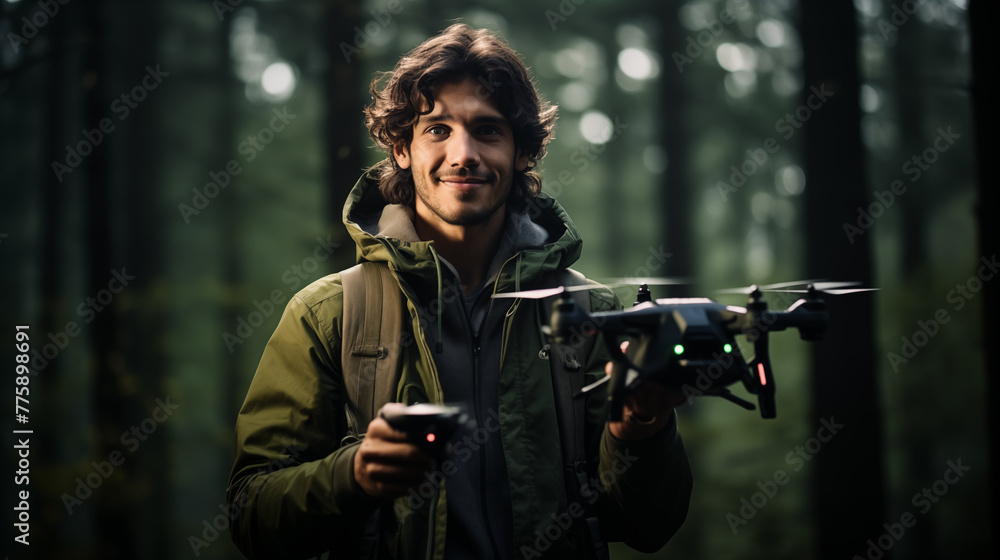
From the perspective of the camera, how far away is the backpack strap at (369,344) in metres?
2.60

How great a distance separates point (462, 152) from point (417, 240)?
1.48 ft

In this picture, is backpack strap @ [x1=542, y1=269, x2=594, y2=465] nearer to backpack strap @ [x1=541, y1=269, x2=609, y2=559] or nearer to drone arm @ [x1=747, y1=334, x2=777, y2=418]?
backpack strap @ [x1=541, y1=269, x2=609, y2=559]

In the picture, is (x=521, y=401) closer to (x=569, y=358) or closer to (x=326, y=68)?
(x=569, y=358)

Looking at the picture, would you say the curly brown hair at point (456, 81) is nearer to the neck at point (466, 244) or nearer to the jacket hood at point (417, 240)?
the jacket hood at point (417, 240)

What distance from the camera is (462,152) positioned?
2.95 m

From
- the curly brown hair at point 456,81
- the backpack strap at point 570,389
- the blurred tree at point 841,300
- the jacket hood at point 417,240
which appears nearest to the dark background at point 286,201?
the blurred tree at point 841,300

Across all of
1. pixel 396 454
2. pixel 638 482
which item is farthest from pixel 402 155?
pixel 638 482

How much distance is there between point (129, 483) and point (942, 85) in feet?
33.7

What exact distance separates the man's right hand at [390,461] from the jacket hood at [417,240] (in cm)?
87

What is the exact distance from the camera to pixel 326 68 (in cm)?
648

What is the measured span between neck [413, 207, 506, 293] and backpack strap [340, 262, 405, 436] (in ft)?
1.33

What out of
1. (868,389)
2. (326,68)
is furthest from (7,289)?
(868,389)

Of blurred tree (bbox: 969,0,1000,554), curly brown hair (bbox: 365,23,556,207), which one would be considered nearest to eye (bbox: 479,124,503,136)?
curly brown hair (bbox: 365,23,556,207)

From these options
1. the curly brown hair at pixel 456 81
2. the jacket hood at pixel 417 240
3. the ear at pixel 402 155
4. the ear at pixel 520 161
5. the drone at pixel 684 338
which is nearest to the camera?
the drone at pixel 684 338
